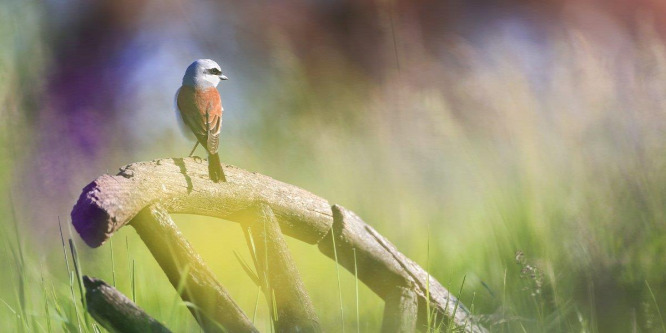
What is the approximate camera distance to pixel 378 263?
1.63m

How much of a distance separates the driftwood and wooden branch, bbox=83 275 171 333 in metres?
0.13

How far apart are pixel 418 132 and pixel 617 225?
56cm

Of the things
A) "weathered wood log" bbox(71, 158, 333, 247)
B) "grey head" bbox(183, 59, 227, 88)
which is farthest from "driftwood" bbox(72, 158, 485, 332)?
"grey head" bbox(183, 59, 227, 88)

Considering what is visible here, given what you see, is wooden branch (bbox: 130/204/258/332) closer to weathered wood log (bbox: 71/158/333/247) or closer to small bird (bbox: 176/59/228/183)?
weathered wood log (bbox: 71/158/333/247)

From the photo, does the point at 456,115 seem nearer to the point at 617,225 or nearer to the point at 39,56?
the point at 617,225

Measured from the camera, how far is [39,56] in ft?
5.02

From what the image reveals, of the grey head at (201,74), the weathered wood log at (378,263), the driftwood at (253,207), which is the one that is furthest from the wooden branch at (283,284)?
the grey head at (201,74)

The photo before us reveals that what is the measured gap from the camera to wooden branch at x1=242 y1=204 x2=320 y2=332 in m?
1.46

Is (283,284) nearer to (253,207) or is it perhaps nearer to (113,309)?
(253,207)

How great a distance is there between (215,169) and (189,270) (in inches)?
10.1

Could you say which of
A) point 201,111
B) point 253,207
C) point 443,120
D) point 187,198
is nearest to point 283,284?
point 253,207

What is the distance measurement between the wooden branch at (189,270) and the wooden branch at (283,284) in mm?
184

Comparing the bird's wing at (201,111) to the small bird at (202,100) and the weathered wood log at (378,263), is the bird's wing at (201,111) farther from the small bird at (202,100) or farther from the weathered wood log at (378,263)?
the weathered wood log at (378,263)

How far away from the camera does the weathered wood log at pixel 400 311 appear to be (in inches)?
63.2
